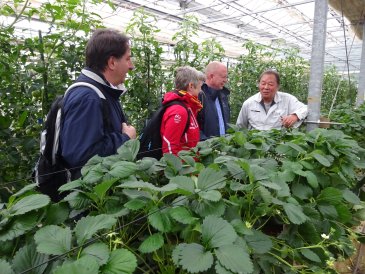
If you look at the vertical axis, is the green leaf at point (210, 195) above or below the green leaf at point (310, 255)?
above

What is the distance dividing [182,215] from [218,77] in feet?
7.40

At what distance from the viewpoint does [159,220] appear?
0.75 m

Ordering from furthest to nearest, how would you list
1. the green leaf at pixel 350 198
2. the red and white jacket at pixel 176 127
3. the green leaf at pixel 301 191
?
1. the red and white jacket at pixel 176 127
2. the green leaf at pixel 350 198
3. the green leaf at pixel 301 191

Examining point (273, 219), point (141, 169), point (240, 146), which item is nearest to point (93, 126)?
point (141, 169)

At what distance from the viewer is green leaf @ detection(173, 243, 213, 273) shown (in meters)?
0.64

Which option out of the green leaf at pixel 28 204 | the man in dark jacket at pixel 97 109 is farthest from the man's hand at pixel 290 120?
the green leaf at pixel 28 204

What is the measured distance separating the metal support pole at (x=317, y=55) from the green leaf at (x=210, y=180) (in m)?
1.79

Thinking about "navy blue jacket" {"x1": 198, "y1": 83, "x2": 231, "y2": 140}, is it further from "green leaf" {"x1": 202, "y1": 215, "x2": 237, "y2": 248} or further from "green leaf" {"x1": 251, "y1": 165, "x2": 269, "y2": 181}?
"green leaf" {"x1": 202, "y1": 215, "x2": 237, "y2": 248}

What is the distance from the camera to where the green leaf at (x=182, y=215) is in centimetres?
75

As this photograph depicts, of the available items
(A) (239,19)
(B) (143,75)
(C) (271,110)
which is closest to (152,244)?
(C) (271,110)

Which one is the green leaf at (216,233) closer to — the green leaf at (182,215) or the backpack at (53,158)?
the green leaf at (182,215)

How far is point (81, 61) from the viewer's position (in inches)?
96.7

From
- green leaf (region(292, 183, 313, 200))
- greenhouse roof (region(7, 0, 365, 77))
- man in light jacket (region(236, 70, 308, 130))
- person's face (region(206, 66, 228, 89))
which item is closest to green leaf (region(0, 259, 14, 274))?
green leaf (region(292, 183, 313, 200))

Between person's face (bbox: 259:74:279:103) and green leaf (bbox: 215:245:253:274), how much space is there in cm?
223
